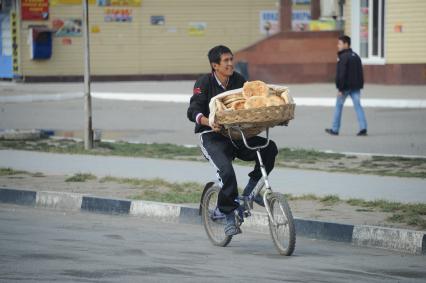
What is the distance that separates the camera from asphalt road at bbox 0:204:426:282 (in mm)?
8125

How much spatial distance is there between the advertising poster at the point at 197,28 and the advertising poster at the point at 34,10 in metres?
5.34

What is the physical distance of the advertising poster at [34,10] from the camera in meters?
40.8

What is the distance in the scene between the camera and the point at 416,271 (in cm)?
873

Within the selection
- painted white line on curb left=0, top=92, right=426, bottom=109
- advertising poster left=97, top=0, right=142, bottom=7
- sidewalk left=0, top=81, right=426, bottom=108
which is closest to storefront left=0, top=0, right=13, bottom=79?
sidewalk left=0, top=81, right=426, bottom=108

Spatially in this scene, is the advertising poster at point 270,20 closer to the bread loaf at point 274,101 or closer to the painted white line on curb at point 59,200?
the painted white line on curb at point 59,200

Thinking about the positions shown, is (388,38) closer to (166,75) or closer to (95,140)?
(166,75)

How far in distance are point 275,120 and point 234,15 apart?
34714 mm

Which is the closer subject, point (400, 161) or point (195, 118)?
point (195, 118)

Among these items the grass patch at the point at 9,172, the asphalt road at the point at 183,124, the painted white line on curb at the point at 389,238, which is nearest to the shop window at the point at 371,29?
the asphalt road at the point at 183,124

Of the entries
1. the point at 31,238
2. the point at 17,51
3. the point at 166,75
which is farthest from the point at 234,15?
the point at 31,238

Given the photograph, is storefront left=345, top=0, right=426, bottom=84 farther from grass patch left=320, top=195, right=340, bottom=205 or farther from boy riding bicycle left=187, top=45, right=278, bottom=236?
boy riding bicycle left=187, top=45, right=278, bottom=236

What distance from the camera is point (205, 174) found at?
14719 millimetres

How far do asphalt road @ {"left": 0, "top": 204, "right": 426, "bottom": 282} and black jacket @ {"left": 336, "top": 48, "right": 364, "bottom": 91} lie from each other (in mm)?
9800

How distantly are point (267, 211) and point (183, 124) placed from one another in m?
14.8
